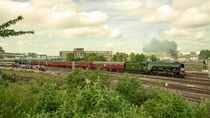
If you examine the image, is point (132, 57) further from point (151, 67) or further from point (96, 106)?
point (96, 106)

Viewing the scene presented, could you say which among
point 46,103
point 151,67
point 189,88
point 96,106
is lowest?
point 189,88

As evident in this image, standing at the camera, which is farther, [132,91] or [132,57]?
[132,57]

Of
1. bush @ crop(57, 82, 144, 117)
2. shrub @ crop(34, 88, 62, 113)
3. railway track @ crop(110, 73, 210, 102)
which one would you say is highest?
bush @ crop(57, 82, 144, 117)

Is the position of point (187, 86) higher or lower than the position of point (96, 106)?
lower

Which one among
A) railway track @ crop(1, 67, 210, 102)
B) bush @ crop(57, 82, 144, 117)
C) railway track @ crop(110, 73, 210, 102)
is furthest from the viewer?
railway track @ crop(1, 67, 210, 102)

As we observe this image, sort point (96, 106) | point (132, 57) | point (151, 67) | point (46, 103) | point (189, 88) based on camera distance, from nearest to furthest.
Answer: point (96, 106) → point (46, 103) → point (189, 88) → point (151, 67) → point (132, 57)

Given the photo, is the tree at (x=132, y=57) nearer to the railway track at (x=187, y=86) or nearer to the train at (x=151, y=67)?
the train at (x=151, y=67)

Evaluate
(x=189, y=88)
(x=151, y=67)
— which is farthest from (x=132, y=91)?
(x=151, y=67)

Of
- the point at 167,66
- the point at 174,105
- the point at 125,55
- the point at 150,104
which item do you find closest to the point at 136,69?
the point at 167,66

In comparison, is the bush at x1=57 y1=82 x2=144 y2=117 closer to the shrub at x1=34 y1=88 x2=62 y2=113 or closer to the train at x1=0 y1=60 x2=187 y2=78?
the shrub at x1=34 y1=88 x2=62 y2=113

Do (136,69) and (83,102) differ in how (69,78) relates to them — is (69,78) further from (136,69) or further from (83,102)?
(136,69)

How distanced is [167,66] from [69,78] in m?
28.0

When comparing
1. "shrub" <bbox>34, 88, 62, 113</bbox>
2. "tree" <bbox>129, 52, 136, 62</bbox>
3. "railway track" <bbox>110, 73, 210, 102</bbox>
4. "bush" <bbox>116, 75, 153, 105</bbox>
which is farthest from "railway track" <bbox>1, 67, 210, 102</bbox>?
"tree" <bbox>129, 52, 136, 62</bbox>

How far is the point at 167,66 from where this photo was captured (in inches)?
1359
